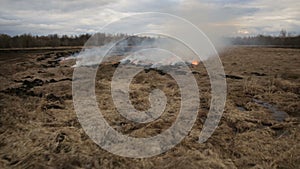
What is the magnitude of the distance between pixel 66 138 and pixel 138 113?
255 cm

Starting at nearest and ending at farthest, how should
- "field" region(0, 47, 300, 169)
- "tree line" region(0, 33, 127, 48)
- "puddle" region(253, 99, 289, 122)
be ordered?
"field" region(0, 47, 300, 169) → "puddle" region(253, 99, 289, 122) → "tree line" region(0, 33, 127, 48)

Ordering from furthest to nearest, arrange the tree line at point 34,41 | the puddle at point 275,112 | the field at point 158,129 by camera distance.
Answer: the tree line at point 34,41 → the puddle at point 275,112 → the field at point 158,129

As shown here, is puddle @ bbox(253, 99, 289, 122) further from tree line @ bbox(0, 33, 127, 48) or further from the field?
tree line @ bbox(0, 33, 127, 48)

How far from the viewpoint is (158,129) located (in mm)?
6664

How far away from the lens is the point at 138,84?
11.7 meters

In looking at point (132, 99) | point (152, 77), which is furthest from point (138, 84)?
point (132, 99)

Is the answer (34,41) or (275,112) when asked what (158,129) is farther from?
(34,41)

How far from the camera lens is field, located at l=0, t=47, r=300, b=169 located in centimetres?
504

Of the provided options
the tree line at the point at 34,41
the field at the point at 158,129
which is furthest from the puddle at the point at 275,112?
the tree line at the point at 34,41

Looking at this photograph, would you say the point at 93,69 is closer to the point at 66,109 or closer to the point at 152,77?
the point at 152,77

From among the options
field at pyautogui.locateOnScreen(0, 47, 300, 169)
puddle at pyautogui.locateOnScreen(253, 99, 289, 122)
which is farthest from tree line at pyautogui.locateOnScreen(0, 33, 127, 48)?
puddle at pyautogui.locateOnScreen(253, 99, 289, 122)

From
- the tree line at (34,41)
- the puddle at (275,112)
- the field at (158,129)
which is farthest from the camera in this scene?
the tree line at (34,41)

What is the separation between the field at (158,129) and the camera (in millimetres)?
5043

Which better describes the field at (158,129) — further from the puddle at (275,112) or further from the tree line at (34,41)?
the tree line at (34,41)
